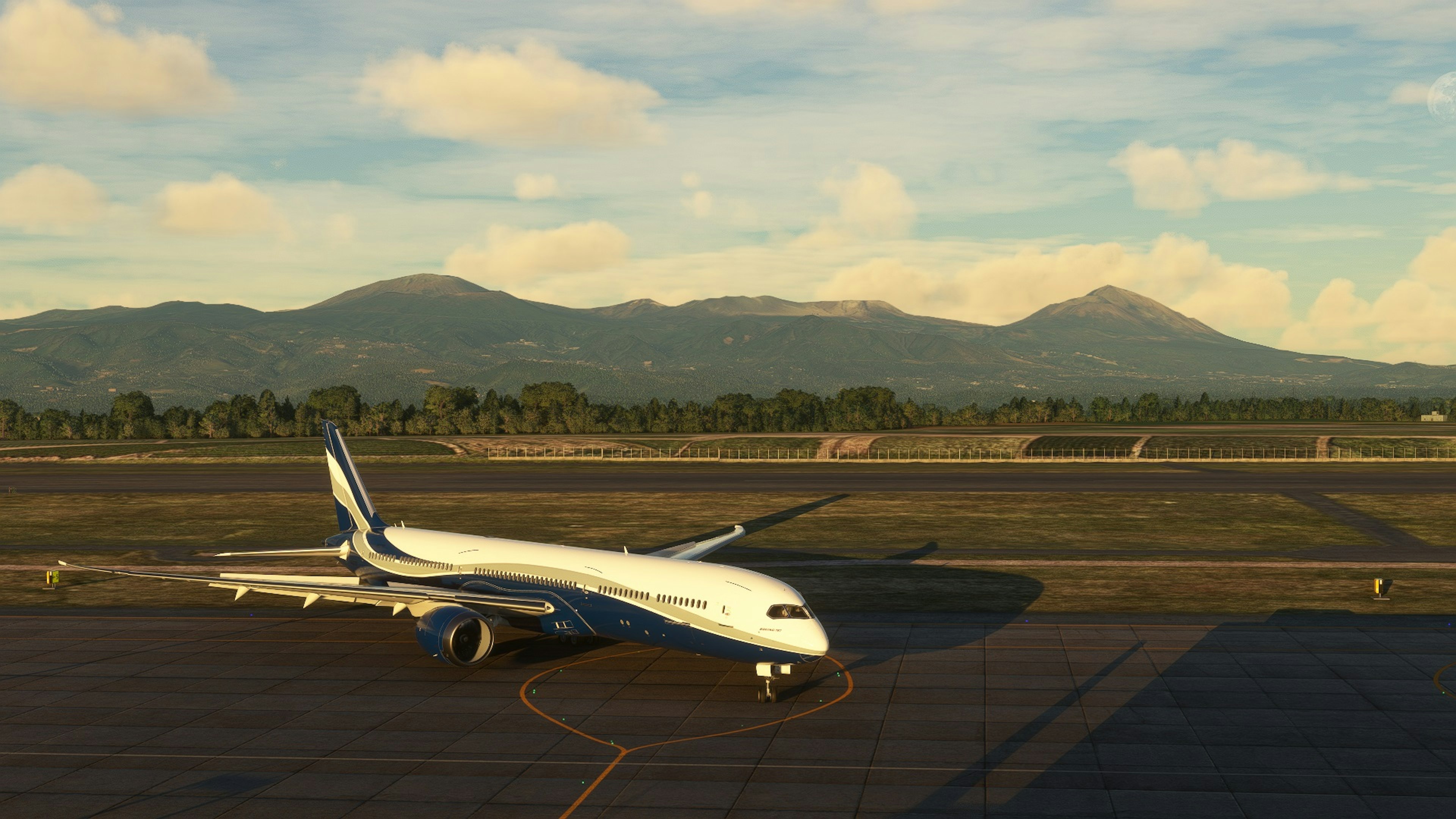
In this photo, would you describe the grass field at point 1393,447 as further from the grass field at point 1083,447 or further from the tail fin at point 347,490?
the tail fin at point 347,490

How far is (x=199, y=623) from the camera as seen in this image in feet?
156

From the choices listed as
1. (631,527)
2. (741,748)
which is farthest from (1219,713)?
(631,527)

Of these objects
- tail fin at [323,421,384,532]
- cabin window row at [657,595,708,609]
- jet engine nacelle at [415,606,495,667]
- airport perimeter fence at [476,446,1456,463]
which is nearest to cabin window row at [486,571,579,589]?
jet engine nacelle at [415,606,495,667]

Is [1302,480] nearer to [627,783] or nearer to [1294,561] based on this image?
[1294,561]

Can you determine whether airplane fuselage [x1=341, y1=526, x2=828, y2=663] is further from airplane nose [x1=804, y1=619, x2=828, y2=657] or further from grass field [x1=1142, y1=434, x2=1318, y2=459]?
grass field [x1=1142, y1=434, x2=1318, y2=459]

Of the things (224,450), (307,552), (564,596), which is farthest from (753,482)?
(224,450)

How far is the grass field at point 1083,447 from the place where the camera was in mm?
139375

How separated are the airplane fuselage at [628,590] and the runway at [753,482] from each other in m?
56.2

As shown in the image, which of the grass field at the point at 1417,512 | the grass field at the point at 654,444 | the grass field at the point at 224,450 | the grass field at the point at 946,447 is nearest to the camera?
the grass field at the point at 1417,512

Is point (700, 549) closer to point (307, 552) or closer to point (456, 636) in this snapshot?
point (456, 636)

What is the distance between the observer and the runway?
320 feet

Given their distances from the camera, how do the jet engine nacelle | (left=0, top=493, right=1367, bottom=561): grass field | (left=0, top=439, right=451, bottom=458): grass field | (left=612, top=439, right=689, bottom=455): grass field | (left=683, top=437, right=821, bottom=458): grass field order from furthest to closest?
(left=612, top=439, right=689, bottom=455): grass field, (left=0, top=439, right=451, bottom=458): grass field, (left=683, top=437, right=821, bottom=458): grass field, (left=0, top=493, right=1367, bottom=561): grass field, the jet engine nacelle

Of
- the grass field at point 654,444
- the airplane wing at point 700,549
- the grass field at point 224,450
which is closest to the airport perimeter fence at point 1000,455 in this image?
the grass field at point 654,444

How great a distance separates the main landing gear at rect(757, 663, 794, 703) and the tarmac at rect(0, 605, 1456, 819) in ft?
1.49
